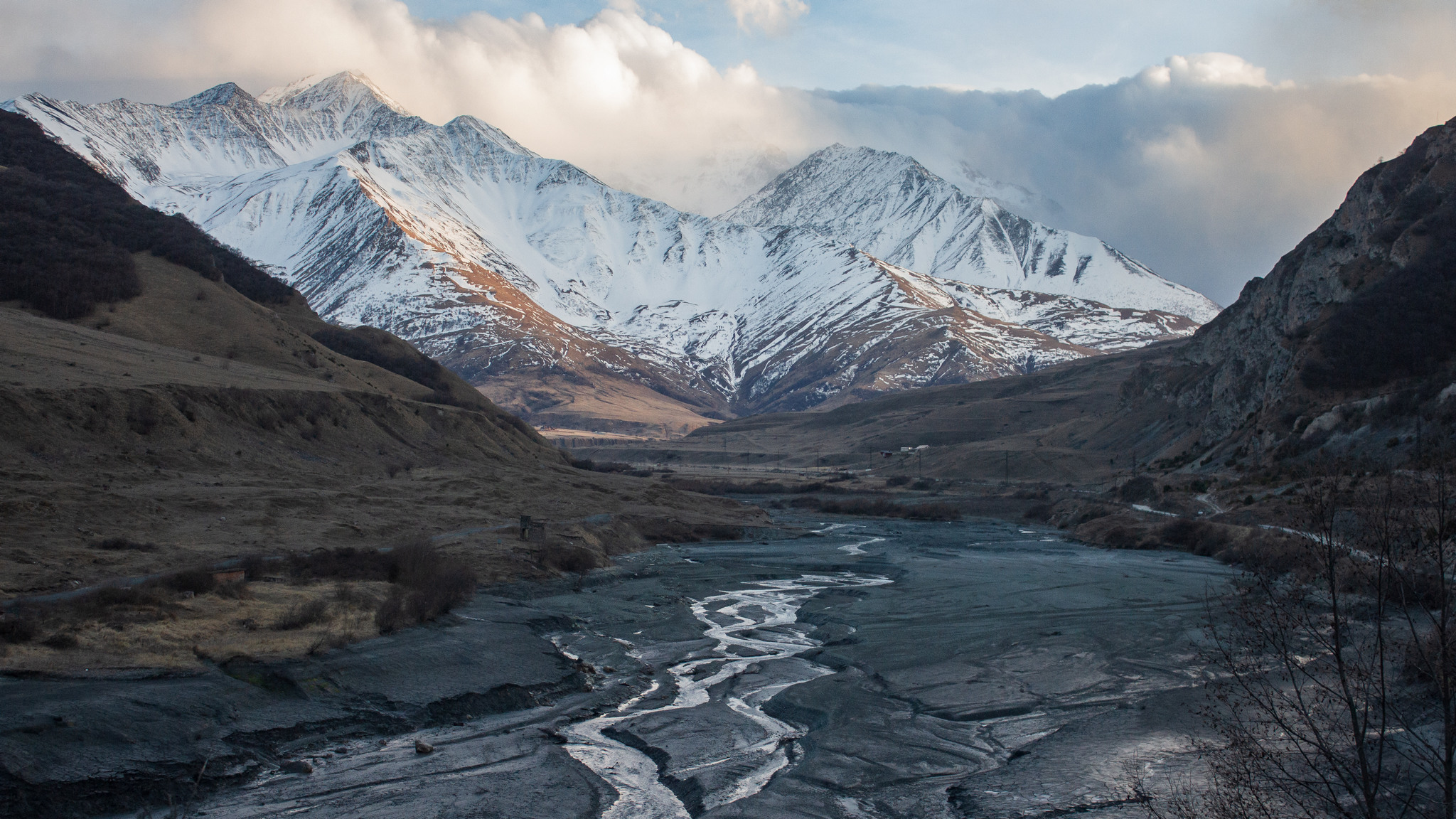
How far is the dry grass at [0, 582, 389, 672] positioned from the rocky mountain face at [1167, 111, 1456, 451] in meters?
62.0

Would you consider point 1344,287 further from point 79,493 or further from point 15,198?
point 15,198

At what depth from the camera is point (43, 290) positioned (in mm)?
78062

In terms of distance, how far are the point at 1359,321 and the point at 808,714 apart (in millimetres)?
75979

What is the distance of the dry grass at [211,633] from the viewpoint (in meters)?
21.8

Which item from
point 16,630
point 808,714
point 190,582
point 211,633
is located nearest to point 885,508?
point 808,714

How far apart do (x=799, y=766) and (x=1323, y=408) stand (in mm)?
70744

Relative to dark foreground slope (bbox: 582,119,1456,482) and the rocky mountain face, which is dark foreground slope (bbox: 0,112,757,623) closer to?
dark foreground slope (bbox: 582,119,1456,482)

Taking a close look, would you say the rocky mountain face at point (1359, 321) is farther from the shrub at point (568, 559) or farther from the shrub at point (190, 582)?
the shrub at point (190, 582)

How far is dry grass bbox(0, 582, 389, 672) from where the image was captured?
71.7 feet

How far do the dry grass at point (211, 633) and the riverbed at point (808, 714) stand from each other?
3731 mm

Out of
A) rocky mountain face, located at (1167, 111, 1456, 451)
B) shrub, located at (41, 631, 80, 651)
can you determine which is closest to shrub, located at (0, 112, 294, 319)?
shrub, located at (41, 631, 80, 651)

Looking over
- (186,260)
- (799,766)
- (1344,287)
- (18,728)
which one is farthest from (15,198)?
(1344,287)

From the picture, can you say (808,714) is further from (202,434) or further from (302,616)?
(202,434)

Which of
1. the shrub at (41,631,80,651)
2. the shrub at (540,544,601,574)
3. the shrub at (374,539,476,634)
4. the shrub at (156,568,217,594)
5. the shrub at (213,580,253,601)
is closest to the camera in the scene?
the shrub at (41,631,80,651)
